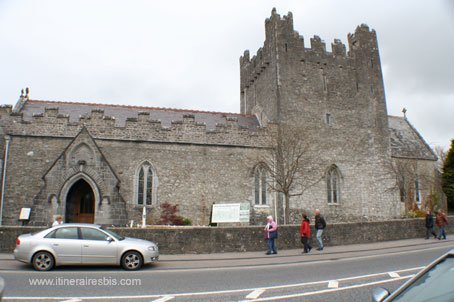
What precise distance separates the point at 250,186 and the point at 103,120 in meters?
9.46

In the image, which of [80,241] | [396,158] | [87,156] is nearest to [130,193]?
[87,156]

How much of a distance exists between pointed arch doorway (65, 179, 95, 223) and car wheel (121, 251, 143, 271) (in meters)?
9.66

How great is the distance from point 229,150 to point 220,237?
8.17 m

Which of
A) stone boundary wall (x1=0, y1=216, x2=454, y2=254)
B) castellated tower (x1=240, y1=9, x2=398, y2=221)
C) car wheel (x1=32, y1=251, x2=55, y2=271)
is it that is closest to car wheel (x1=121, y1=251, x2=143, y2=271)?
car wheel (x1=32, y1=251, x2=55, y2=271)

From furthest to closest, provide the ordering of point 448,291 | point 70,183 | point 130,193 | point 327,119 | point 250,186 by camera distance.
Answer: point 327,119, point 250,186, point 130,193, point 70,183, point 448,291

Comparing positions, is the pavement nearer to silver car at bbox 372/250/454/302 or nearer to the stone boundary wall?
the stone boundary wall

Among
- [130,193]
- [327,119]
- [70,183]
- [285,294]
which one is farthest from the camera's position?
[327,119]

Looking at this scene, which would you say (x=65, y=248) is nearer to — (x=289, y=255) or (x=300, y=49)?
(x=289, y=255)

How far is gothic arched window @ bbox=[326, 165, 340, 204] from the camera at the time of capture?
23484 millimetres

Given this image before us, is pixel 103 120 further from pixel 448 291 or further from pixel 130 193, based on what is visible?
pixel 448 291

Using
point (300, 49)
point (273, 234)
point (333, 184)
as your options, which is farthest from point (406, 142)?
point (273, 234)

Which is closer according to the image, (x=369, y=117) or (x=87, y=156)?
(x=87, y=156)

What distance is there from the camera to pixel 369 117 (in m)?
25.6

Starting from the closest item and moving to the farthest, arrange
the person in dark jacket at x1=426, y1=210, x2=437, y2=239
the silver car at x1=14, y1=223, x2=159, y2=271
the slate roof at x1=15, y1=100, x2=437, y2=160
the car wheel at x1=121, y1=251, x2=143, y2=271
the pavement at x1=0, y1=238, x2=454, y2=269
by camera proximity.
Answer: the silver car at x1=14, y1=223, x2=159, y2=271, the car wheel at x1=121, y1=251, x2=143, y2=271, the pavement at x1=0, y1=238, x2=454, y2=269, the person in dark jacket at x1=426, y1=210, x2=437, y2=239, the slate roof at x1=15, y1=100, x2=437, y2=160
